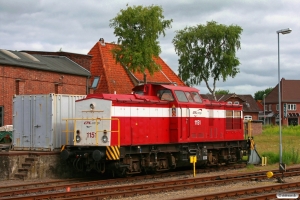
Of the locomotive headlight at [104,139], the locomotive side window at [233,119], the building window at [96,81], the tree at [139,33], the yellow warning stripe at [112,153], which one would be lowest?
the yellow warning stripe at [112,153]

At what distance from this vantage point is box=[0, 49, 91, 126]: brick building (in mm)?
29016

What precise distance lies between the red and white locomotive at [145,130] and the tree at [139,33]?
1130 cm

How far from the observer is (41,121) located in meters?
21.3

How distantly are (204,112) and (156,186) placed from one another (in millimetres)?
6206

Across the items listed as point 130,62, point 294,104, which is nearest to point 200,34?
point 130,62

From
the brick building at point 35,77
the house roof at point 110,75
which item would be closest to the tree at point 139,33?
the brick building at point 35,77

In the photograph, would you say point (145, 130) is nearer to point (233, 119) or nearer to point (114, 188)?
point (114, 188)

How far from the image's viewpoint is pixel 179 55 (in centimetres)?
5319

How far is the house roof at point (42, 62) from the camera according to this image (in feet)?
98.8

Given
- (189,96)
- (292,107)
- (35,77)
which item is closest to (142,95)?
(189,96)

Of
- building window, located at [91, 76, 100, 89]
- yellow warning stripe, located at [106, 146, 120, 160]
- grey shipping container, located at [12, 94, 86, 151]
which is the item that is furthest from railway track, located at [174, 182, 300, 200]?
building window, located at [91, 76, 100, 89]

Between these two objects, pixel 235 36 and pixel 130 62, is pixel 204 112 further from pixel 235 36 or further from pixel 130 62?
pixel 235 36

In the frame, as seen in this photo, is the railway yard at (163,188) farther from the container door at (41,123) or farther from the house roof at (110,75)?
the house roof at (110,75)

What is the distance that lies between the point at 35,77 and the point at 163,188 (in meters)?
17.9
